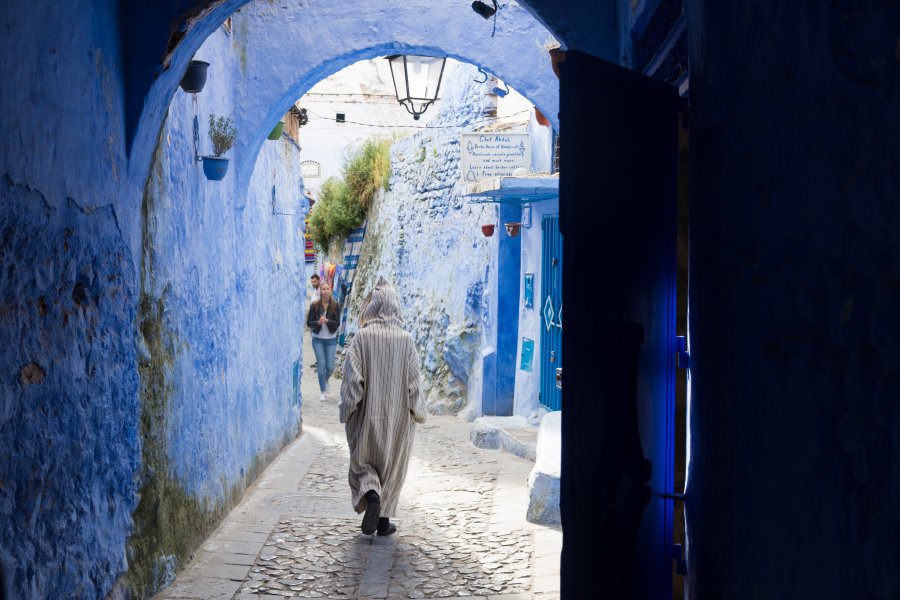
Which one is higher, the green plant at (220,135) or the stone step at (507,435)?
the green plant at (220,135)

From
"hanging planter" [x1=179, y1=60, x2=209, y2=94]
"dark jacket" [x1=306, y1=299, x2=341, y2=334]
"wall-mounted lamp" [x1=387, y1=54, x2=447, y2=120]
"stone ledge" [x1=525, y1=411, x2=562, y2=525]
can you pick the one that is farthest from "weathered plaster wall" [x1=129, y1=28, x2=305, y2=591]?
"dark jacket" [x1=306, y1=299, x2=341, y2=334]

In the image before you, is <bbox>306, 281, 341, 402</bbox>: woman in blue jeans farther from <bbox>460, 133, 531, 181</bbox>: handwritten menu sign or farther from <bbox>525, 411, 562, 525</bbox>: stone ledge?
<bbox>525, 411, 562, 525</bbox>: stone ledge

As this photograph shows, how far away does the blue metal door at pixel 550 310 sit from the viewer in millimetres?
10094

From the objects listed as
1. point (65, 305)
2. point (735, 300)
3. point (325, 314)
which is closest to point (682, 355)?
point (735, 300)

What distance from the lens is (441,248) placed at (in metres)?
15.2

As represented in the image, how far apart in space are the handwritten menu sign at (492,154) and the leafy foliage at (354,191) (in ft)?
25.4

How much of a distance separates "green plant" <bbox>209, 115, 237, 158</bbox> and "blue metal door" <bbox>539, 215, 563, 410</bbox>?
13.5 ft

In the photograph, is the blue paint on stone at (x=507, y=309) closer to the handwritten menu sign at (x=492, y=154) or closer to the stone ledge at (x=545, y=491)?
the handwritten menu sign at (x=492, y=154)

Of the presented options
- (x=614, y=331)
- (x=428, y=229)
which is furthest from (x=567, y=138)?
(x=428, y=229)

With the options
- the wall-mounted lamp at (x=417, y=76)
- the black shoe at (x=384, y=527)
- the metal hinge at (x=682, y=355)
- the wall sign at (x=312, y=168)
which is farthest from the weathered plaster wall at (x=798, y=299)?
the wall sign at (x=312, y=168)

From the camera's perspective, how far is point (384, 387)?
262 inches

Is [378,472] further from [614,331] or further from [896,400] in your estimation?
[896,400]

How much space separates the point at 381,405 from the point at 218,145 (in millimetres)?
1991

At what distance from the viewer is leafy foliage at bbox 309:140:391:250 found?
63.1ft
